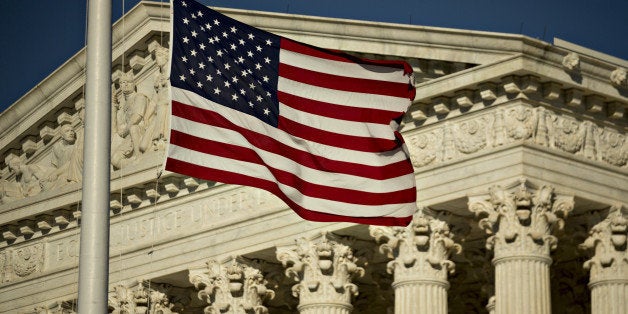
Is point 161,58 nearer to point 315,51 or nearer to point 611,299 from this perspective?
point 611,299

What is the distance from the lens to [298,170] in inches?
1460

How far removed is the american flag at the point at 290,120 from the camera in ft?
117

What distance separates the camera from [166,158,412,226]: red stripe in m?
34.9

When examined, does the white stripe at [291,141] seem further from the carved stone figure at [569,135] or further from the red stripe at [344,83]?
the carved stone figure at [569,135]

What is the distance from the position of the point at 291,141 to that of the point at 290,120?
0.42 m

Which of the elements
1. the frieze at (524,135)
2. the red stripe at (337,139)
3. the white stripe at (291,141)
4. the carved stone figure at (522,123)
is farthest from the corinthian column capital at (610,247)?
the red stripe at (337,139)

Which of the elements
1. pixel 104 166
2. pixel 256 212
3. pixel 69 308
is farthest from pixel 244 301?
pixel 104 166

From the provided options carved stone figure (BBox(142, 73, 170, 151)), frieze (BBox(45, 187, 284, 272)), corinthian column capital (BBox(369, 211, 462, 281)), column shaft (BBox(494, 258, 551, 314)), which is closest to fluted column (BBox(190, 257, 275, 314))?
frieze (BBox(45, 187, 284, 272))

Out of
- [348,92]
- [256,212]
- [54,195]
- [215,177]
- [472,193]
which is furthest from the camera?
[54,195]

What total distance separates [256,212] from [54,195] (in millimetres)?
9433

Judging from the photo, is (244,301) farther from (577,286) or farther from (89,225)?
(89,225)

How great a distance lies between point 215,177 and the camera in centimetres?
3544

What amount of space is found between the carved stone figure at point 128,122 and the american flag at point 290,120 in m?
23.5

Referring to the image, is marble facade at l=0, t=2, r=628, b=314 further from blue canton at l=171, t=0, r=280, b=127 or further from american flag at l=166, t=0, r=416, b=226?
blue canton at l=171, t=0, r=280, b=127
